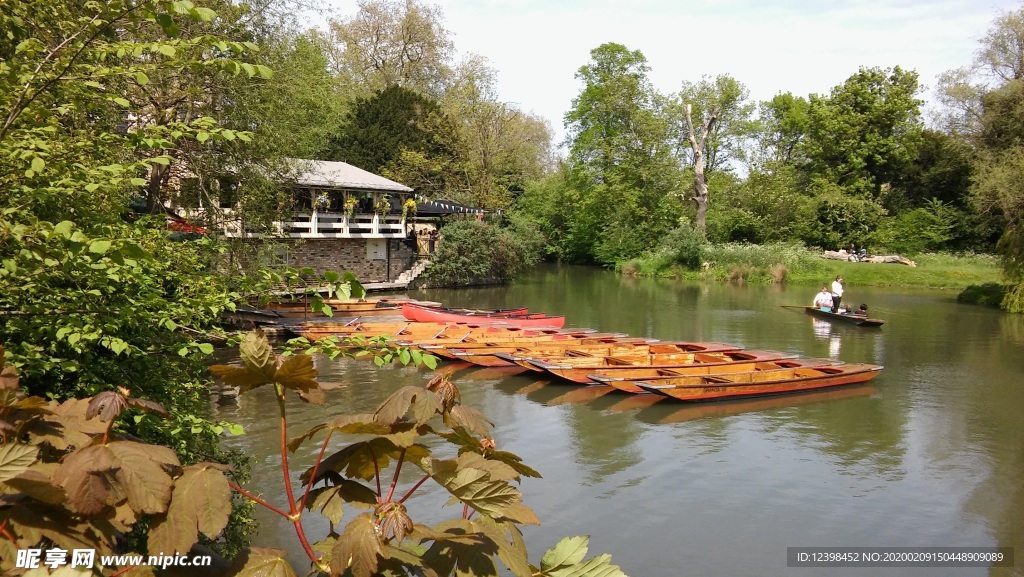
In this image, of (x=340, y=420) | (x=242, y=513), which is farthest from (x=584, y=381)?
(x=340, y=420)

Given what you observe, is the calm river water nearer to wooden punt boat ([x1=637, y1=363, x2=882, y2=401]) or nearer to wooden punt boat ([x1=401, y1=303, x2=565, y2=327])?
wooden punt boat ([x1=637, y1=363, x2=882, y2=401])

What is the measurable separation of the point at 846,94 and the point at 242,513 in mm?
42568

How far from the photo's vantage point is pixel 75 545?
1523 millimetres

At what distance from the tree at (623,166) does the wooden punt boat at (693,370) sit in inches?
1042

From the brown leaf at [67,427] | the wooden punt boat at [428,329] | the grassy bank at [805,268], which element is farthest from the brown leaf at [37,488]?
the grassy bank at [805,268]

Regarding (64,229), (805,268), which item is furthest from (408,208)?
(64,229)

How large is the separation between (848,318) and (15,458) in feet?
67.0

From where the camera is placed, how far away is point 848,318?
770 inches

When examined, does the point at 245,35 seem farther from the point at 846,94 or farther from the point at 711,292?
the point at 846,94

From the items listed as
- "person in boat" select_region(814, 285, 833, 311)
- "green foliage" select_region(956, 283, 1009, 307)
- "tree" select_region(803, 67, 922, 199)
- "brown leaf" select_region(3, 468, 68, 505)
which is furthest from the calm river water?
"tree" select_region(803, 67, 922, 199)

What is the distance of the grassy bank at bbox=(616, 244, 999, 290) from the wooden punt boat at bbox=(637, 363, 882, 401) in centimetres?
2046

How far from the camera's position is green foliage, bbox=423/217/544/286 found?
2823cm

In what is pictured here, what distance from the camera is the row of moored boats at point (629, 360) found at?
38.0 feet

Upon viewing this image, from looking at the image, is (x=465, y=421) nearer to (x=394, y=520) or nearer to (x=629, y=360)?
(x=394, y=520)
